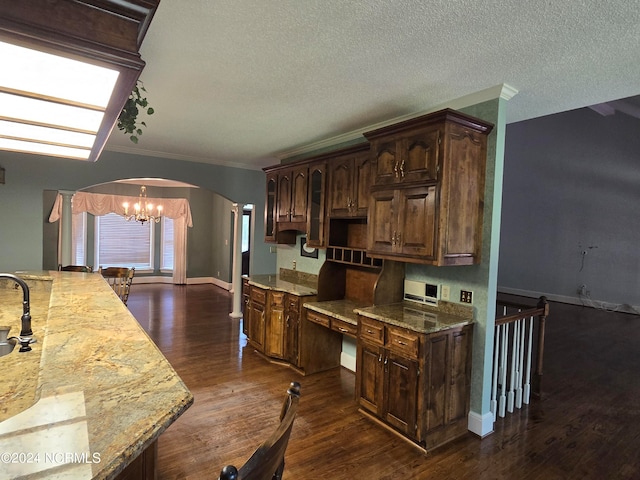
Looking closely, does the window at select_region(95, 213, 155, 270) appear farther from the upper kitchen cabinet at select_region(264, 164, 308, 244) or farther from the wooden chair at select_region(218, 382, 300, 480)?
the wooden chair at select_region(218, 382, 300, 480)

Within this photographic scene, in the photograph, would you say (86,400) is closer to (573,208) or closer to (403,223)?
(403,223)

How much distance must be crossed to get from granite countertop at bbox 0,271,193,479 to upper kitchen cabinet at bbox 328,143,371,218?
2.25 metres

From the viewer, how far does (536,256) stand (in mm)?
8797

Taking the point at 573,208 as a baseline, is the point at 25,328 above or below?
below

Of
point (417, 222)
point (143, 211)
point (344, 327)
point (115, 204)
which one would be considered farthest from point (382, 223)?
point (115, 204)

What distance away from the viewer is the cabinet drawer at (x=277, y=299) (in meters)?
4.01

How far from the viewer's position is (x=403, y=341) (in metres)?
2.57

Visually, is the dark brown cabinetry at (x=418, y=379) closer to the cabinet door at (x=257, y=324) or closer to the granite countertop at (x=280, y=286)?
the granite countertop at (x=280, y=286)

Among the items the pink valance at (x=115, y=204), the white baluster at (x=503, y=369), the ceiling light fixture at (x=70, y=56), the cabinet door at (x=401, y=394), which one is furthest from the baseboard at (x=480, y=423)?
the pink valance at (x=115, y=204)

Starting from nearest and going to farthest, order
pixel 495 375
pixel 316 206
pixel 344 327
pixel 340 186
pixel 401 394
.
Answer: pixel 401 394 < pixel 495 375 < pixel 344 327 < pixel 340 186 < pixel 316 206

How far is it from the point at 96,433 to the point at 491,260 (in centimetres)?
265

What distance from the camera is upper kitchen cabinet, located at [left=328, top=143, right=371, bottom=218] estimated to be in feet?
11.2

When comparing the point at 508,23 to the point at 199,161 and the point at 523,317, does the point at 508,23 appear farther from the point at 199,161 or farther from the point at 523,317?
the point at 199,161

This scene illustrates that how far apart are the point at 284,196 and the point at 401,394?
2.74 metres
